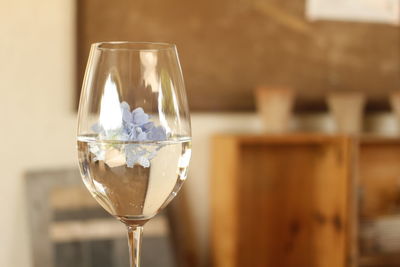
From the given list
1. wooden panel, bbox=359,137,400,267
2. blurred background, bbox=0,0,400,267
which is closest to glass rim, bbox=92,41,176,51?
blurred background, bbox=0,0,400,267

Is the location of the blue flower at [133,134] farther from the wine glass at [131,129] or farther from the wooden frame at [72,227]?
the wooden frame at [72,227]

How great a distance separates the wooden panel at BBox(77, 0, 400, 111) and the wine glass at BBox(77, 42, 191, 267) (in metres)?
1.34

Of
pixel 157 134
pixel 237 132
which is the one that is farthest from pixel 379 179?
pixel 157 134

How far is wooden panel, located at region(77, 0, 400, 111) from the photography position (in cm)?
196

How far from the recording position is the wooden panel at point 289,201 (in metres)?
2.05

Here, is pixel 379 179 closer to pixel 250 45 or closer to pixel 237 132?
pixel 237 132

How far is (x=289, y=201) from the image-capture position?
2.22m

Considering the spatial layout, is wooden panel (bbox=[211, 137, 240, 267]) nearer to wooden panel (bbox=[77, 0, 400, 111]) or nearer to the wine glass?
wooden panel (bbox=[77, 0, 400, 111])

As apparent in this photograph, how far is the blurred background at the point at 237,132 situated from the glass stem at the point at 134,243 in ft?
4.30

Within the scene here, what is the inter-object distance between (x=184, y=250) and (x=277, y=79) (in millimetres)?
695

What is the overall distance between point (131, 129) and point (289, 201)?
1700mm

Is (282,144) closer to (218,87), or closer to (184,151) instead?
(218,87)

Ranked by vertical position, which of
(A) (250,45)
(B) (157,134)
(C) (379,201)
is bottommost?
(C) (379,201)

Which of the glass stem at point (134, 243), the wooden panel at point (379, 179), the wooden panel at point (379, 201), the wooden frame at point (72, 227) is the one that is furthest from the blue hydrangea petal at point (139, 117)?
the wooden panel at point (379, 179)
